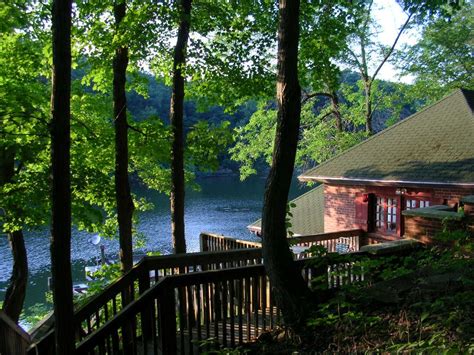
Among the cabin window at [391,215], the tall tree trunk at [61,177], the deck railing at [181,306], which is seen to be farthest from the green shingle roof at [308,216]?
the tall tree trunk at [61,177]

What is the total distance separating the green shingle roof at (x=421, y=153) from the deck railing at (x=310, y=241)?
6.63 ft

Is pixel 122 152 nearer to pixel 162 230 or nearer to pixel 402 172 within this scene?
pixel 402 172

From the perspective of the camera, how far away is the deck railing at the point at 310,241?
10.2m

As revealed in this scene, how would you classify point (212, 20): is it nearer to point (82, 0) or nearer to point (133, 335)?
point (82, 0)

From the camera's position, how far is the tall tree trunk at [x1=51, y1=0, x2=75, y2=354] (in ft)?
14.5

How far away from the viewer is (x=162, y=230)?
4316 cm

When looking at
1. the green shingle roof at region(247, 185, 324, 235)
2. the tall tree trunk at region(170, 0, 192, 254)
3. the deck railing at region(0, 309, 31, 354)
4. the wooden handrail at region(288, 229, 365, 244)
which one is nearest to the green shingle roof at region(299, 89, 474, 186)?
the wooden handrail at region(288, 229, 365, 244)

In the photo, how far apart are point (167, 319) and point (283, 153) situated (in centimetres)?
224

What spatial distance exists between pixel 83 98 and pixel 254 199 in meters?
50.3

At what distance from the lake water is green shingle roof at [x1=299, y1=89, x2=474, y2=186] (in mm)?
12659

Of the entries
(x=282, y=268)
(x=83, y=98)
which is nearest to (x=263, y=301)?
(x=282, y=268)

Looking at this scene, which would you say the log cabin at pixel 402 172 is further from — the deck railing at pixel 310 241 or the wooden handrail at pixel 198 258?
the wooden handrail at pixel 198 258

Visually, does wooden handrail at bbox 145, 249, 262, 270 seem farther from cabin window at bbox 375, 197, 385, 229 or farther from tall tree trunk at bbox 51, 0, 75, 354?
cabin window at bbox 375, 197, 385, 229

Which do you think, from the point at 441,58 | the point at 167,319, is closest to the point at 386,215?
the point at 167,319
